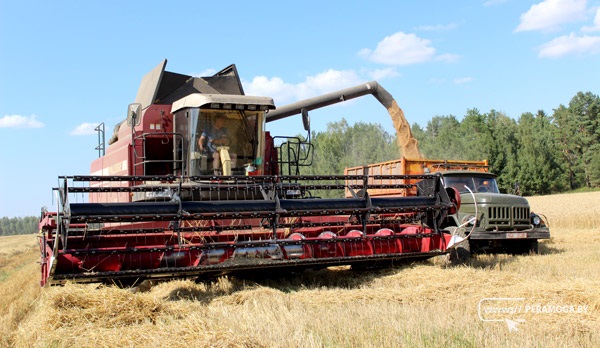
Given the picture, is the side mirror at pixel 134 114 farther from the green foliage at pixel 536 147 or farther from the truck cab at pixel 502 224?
the green foliage at pixel 536 147

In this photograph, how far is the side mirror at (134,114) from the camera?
7.75 metres

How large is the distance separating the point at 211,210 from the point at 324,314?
192 cm

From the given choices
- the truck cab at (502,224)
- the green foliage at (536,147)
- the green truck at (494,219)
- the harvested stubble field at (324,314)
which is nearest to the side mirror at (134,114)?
the harvested stubble field at (324,314)

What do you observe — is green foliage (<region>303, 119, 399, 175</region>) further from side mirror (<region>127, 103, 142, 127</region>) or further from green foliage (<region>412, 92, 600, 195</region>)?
side mirror (<region>127, 103, 142, 127</region>)

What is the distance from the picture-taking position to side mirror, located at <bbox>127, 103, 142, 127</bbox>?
7754mm

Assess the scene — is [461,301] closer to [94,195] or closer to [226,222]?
[226,222]

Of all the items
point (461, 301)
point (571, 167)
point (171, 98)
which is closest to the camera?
point (461, 301)

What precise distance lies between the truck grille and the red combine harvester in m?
2.66

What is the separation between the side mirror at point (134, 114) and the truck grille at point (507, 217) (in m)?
5.82

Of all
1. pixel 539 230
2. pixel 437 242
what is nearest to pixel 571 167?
pixel 539 230

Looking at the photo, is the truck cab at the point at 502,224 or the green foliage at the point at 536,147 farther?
the green foliage at the point at 536,147

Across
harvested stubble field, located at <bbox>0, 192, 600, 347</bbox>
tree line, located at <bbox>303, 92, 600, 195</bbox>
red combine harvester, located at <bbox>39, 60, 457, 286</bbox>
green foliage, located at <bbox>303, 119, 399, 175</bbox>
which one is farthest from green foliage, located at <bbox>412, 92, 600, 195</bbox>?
harvested stubble field, located at <bbox>0, 192, 600, 347</bbox>

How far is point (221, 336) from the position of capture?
11.4ft

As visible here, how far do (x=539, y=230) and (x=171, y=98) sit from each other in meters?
6.55
